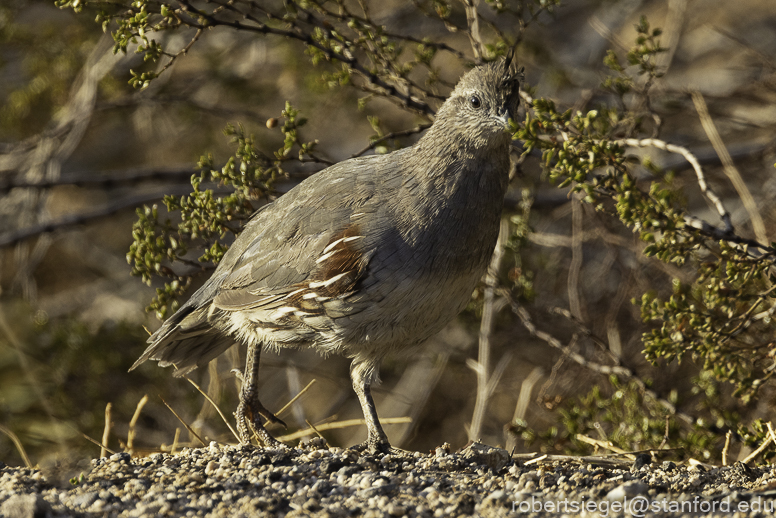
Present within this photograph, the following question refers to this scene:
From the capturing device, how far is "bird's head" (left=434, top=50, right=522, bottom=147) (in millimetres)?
4258

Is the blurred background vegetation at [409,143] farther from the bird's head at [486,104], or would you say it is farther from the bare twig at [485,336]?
the bird's head at [486,104]

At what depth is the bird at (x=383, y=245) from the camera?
4.14 m

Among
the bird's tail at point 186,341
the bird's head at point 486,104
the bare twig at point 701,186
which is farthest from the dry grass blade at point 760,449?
the bird's tail at point 186,341

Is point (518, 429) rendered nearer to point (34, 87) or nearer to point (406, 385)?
point (406, 385)

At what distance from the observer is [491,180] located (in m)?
4.38

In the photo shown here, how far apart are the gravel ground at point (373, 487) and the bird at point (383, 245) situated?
23.2 inches

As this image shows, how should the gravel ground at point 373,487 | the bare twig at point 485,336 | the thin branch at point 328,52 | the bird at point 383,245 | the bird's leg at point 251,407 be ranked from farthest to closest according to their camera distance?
the bare twig at point 485,336 → the bird's leg at point 251,407 → the thin branch at point 328,52 → the bird at point 383,245 → the gravel ground at point 373,487

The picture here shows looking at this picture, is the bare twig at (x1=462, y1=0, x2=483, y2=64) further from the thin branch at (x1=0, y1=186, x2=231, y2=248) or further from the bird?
the thin branch at (x1=0, y1=186, x2=231, y2=248)

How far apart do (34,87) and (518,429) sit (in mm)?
6636

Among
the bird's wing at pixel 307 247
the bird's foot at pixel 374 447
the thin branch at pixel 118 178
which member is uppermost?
the thin branch at pixel 118 178

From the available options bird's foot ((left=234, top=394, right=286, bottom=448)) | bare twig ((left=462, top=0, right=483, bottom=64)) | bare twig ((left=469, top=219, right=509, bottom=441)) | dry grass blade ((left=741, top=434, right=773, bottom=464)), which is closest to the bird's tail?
bird's foot ((left=234, top=394, right=286, bottom=448))

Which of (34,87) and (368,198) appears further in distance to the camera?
(34,87)

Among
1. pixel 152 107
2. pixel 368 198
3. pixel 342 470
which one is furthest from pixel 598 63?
pixel 342 470

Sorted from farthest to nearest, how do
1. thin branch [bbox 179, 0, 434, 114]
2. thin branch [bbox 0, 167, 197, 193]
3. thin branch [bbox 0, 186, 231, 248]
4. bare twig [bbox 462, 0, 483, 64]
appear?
thin branch [bbox 0, 186, 231, 248], thin branch [bbox 0, 167, 197, 193], bare twig [bbox 462, 0, 483, 64], thin branch [bbox 179, 0, 434, 114]
